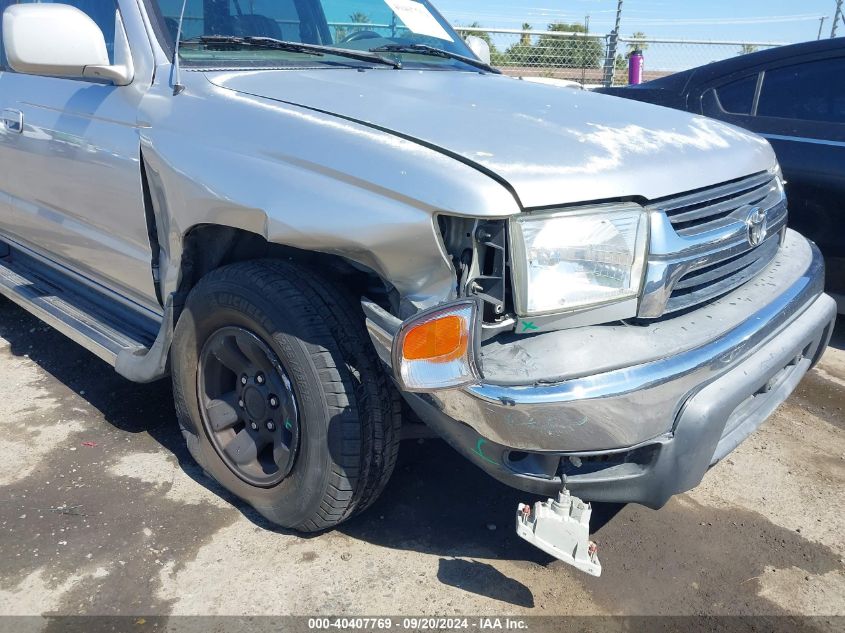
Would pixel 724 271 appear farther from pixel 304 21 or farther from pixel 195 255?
pixel 304 21

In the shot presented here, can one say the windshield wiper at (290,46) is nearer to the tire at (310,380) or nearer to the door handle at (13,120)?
the tire at (310,380)

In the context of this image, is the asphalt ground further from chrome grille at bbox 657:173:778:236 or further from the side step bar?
chrome grille at bbox 657:173:778:236

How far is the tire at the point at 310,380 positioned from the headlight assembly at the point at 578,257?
0.59 meters

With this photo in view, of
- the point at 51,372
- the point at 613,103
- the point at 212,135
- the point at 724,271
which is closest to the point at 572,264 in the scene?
the point at 724,271

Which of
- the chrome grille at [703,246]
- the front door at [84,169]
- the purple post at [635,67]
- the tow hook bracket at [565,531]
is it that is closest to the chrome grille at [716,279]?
the chrome grille at [703,246]

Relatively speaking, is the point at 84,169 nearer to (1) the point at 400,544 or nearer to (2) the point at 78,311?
(2) the point at 78,311

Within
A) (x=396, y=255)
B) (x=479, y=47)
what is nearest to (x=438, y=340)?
(x=396, y=255)

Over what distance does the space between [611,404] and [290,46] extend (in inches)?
72.7

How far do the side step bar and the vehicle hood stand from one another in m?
1.17

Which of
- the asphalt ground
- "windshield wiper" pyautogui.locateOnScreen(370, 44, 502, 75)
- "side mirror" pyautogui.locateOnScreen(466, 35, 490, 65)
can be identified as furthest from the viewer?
"side mirror" pyautogui.locateOnScreen(466, 35, 490, 65)

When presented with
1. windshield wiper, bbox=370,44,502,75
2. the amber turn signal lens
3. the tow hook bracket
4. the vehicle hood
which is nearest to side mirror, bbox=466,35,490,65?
windshield wiper, bbox=370,44,502,75

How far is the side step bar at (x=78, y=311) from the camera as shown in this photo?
2914 millimetres

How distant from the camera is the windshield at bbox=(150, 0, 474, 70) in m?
2.62

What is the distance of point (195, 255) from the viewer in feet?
8.23
